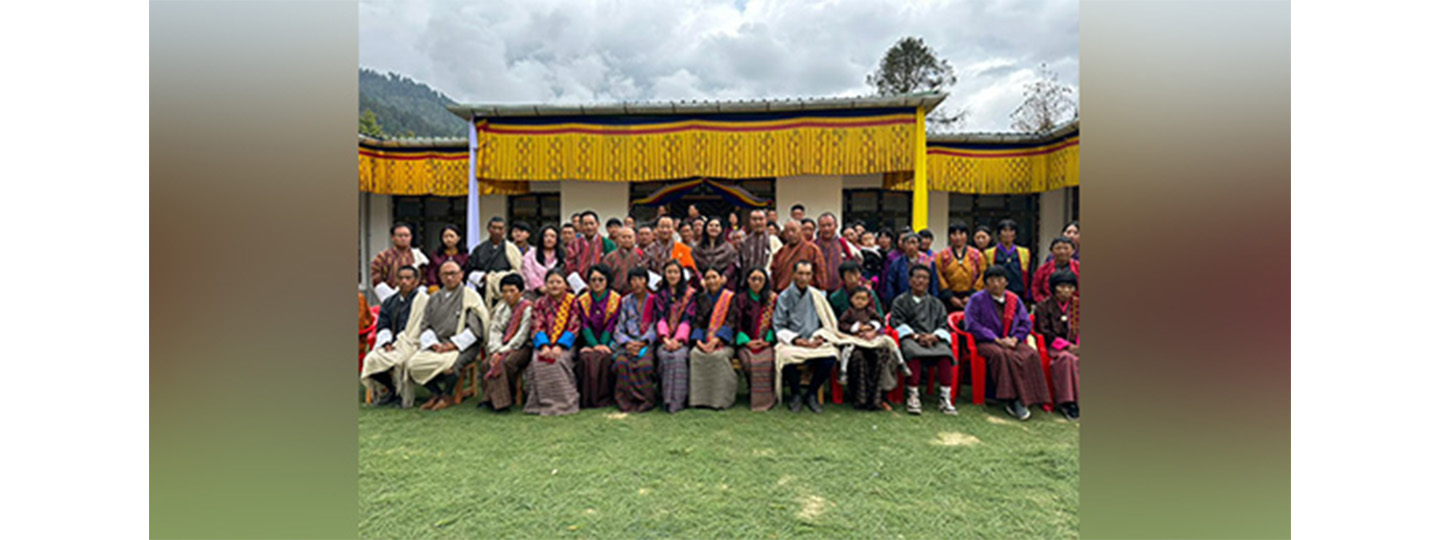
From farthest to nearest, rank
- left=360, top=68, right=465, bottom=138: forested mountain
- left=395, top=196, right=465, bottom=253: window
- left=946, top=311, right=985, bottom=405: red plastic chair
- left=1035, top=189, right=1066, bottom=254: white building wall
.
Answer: left=360, top=68, right=465, bottom=138: forested mountain → left=395, top=196, right=465, bottom=253: window → left=1035, top=189, right=1066, bottom=254: white building wall → left=946, top=311, right=985, bottom=405: red plastic chair

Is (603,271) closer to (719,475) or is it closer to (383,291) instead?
(383,291)

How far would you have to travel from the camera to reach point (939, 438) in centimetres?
337

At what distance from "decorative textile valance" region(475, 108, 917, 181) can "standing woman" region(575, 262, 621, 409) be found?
3890mm

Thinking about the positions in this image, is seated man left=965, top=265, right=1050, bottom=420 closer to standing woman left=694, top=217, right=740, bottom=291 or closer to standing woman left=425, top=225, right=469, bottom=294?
standing woman left=694, top=217, right=740, bottom=291

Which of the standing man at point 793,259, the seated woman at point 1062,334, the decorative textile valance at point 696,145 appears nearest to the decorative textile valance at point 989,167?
the decorative textile valance at point 696,145

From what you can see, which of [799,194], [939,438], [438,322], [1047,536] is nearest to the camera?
[1047,536]

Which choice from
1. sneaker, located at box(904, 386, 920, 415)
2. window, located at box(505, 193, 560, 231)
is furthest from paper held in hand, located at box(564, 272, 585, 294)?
window, located at box(505, 193, 560, 231)

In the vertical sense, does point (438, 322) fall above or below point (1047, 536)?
above

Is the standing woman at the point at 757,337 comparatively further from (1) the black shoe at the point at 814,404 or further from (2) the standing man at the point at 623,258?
(2) the standing man at the point at 623,258

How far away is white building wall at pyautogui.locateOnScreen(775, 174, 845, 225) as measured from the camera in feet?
27.8

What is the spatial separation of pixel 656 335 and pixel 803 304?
1.14 metres
